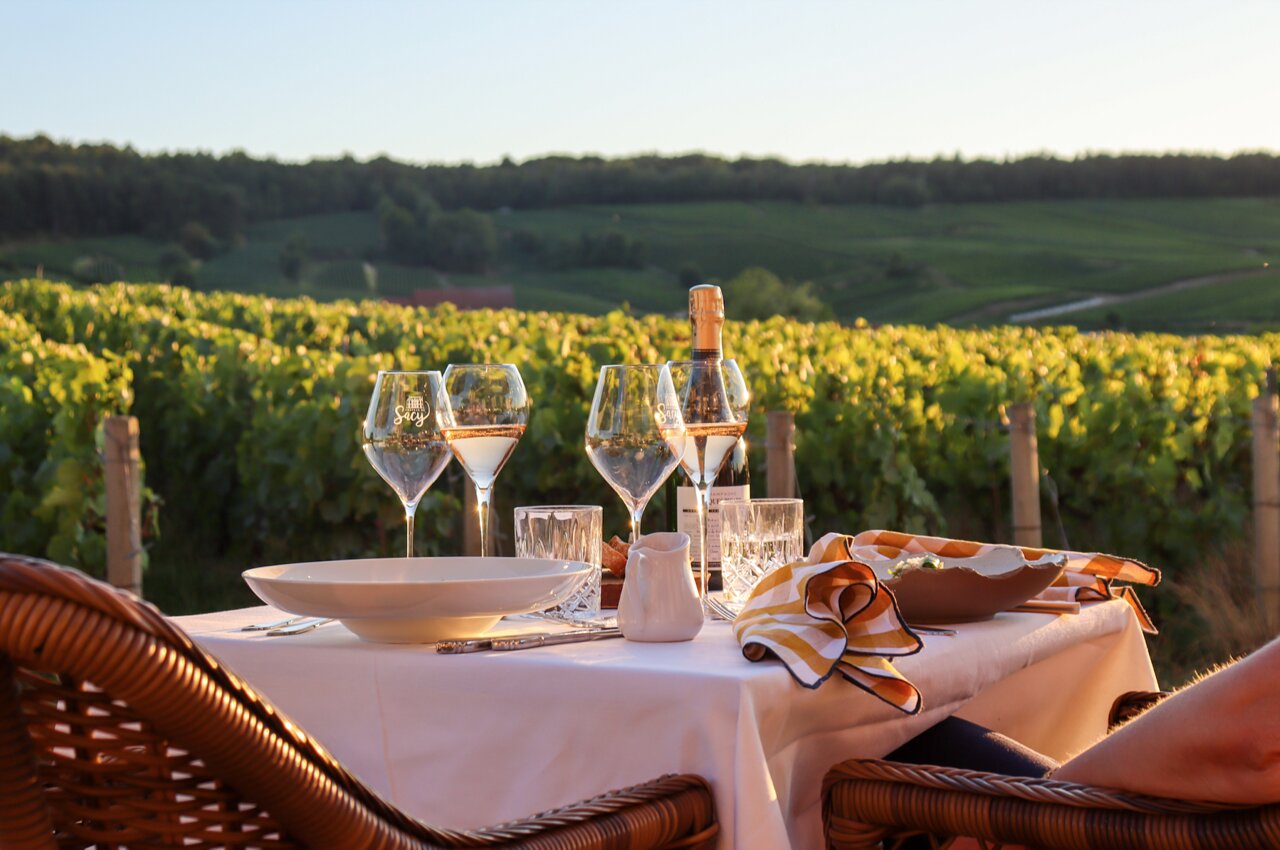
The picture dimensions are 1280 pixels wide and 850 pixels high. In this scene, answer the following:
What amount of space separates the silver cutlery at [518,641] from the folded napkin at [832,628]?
0.66ft

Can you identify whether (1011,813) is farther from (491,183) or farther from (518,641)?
(491,183)

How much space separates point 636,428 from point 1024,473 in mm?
4254

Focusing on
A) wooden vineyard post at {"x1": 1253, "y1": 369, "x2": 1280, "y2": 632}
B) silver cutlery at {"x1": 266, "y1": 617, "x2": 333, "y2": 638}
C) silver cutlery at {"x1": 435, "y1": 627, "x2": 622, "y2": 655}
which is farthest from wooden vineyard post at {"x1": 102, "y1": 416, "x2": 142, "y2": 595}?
wooden vineyard post at {"x1": 1253, "y1": 369, "x2": 1280, "y2": 632}

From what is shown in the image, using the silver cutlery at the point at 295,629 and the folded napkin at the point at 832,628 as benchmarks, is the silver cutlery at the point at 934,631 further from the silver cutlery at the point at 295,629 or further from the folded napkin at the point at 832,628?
the silver cutlery at the point at 295,629

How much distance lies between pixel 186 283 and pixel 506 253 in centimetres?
1433

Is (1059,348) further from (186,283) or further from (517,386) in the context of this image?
(186,283)

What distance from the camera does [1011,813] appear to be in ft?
4.81

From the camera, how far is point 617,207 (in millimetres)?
68438

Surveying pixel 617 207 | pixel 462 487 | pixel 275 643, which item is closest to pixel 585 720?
pixel 275 643

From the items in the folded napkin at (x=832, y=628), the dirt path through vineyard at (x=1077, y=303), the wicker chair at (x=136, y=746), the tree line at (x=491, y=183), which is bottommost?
the dirt path through vineyard at (x=1077, y=303)

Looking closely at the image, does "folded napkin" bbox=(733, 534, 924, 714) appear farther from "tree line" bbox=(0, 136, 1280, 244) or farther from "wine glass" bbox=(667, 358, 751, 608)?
"tree line" bbox=(0, 136, 1280, 244)

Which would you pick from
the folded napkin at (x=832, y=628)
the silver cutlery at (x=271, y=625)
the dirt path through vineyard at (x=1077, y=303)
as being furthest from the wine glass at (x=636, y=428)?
Result: the dirt path through vineyard at (x=1077, y=303)

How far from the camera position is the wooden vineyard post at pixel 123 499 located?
17.9 ft

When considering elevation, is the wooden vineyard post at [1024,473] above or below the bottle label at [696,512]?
below
